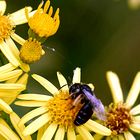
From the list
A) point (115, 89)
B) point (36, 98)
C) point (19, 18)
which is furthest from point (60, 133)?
point (115, 89)

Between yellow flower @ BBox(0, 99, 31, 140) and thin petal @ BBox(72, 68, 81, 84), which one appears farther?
thin petal @ BBox(72, 68, 81, 84)

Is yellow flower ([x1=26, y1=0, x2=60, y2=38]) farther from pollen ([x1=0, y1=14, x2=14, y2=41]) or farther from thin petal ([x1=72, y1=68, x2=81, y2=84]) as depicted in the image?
thin petal ([x1=72, y1=68, x2=81, y2=84])

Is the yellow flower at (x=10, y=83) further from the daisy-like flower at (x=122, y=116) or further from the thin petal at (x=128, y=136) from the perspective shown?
the thin petal at (x=128, y=136)

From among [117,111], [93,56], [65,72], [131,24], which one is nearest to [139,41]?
[131,24]

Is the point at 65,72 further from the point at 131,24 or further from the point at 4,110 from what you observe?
the point at 4,110

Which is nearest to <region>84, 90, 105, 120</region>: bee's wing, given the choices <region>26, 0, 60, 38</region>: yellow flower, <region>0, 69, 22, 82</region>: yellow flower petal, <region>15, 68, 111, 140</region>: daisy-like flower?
<region>15, 68, 111, 140</region>: daisy-like flower

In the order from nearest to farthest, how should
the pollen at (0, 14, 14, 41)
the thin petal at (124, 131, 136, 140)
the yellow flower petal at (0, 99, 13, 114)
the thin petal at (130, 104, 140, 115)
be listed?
1. the yellow flower petal at (0, 99, 13, 114)
2. the pollen at (0, 14, 14, 41)
3. the thin petal at (124, 131, 136, 140)
4. the thin petal at (130, 104, 140, 115)

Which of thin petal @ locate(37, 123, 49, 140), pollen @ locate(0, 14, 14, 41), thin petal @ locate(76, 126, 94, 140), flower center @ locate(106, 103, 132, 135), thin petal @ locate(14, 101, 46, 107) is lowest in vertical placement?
thin petal @ locate(76, 126, 94, 140)
